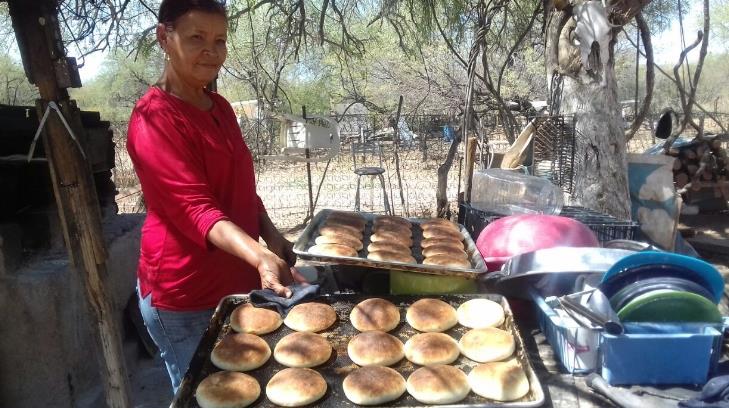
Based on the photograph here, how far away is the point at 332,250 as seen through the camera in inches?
81.0

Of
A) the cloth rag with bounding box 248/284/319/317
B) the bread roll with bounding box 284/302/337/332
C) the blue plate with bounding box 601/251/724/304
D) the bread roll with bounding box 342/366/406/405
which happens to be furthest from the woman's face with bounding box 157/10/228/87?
the blue plate with bounding box 601/251/724/304

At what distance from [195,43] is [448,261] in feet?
4.01

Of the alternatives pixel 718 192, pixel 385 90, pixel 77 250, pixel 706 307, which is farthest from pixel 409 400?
pixel 385 90

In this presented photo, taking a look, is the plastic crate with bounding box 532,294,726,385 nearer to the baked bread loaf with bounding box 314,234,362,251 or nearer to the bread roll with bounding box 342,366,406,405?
the bread roll with bounding box 342,366,406,405

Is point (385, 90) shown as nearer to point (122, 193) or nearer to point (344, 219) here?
point (122, 193)

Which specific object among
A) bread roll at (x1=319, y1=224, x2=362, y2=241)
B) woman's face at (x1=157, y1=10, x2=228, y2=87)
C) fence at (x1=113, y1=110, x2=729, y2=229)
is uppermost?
woman's face at (x1=157, y1=10, x2=228, y2=87)

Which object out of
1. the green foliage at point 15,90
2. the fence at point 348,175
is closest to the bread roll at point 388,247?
the green foliage at point 15,90

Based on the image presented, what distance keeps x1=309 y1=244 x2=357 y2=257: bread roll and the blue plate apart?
37.2 inches

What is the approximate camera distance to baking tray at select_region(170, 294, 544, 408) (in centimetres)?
142

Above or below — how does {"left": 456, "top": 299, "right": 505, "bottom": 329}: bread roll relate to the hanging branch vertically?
below

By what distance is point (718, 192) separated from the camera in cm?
862

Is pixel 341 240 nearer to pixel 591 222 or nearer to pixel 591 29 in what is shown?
pixel 591 222

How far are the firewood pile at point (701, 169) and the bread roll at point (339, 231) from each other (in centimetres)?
804

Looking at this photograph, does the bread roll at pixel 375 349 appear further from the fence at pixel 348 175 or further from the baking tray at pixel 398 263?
the fence at pixel 348 175
